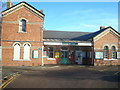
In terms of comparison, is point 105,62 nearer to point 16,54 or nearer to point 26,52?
point 26,52

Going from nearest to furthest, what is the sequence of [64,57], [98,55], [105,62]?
[98,55]
[105,62]
[64,57]

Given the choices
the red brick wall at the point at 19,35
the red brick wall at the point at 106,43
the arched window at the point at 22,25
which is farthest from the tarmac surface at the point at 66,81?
the red brick wall at the point at 106,43

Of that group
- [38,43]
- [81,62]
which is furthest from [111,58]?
[38,43]

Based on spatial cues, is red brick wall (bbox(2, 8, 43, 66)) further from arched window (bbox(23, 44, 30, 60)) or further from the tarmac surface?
the tarmac surface

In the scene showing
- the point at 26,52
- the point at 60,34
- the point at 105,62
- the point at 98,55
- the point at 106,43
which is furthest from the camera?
the point at 60,34

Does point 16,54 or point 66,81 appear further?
point 16,54

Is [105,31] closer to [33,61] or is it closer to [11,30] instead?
[33,61]

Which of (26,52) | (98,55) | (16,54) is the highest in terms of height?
(26,52)

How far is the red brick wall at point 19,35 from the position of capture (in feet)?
63.6

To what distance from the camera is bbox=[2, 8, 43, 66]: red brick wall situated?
19375 millimetres

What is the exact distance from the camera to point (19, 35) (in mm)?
19875

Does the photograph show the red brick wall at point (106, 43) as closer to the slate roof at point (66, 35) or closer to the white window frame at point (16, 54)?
the slate roof at point (66, 35)

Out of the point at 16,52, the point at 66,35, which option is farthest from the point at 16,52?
the point at 66,35

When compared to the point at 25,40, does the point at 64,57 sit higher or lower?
lower
